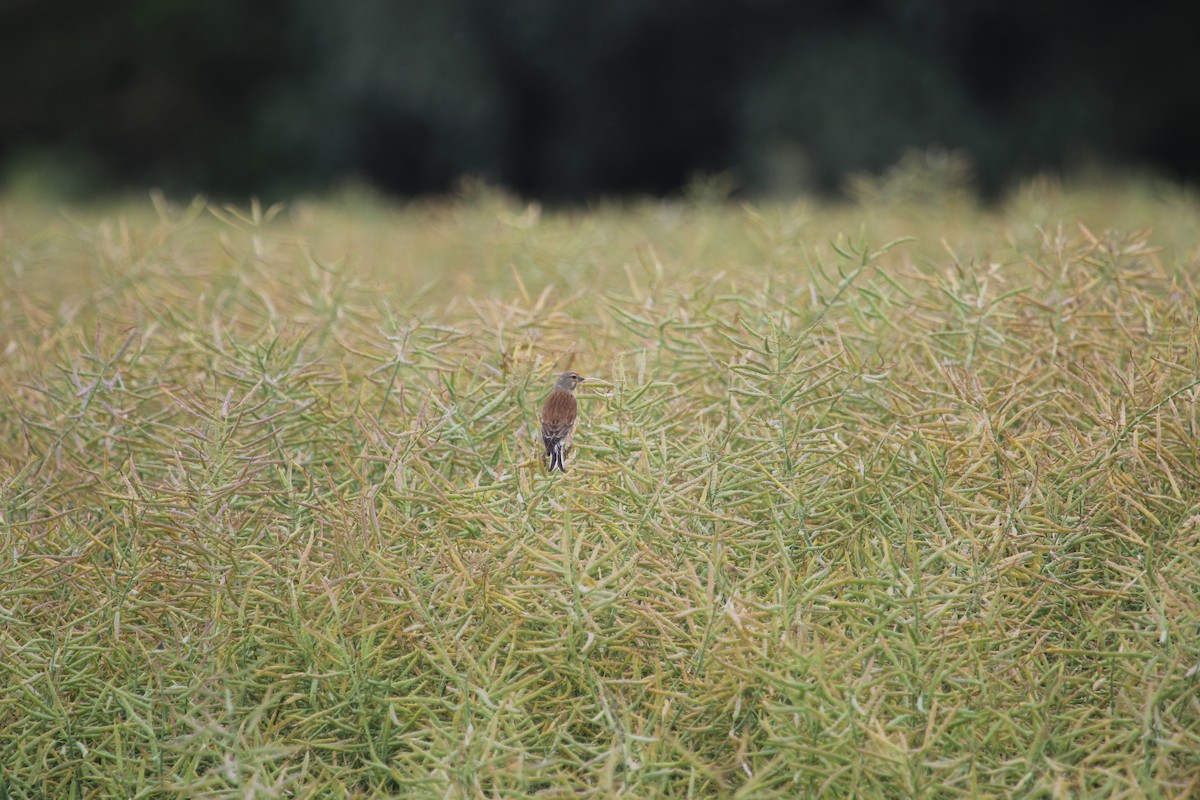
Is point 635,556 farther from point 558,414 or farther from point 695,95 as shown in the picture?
point 695,95

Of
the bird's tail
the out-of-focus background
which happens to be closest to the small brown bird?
the bird's tail

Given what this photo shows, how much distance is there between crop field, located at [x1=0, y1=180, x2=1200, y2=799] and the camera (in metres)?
1.33

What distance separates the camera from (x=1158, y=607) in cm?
135

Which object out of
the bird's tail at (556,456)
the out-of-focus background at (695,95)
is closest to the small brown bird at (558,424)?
the bird's tail at (556,456)

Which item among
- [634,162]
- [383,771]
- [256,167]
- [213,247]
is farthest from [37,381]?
[256,167]

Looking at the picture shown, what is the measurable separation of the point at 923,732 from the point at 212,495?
37.2 inches

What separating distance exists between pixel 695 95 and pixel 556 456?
7830 mm

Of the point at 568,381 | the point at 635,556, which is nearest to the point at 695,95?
the point at 568,381

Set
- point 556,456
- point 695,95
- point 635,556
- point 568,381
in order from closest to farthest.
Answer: point 635,556 → point 556,456 → point 568,381 → point 695,95

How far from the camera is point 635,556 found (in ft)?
4.63

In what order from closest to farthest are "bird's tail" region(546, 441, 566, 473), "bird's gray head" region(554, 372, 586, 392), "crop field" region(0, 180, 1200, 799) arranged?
"crop field" region(0, 180, 1200, 799) < "bird's tail" region(546, 441, 566, 473) < "bird's gray head" region(554, 372, 586, 392)

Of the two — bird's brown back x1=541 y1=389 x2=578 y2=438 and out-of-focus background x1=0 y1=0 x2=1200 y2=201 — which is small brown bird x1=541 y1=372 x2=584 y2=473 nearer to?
bird's brown back x1=541 y1=389 x2=578 y2=438

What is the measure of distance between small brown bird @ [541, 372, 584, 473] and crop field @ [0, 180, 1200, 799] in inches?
1.8

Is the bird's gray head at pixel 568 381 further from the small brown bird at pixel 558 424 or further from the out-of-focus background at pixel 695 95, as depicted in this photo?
the out-of-focus background at pixel 695 95
